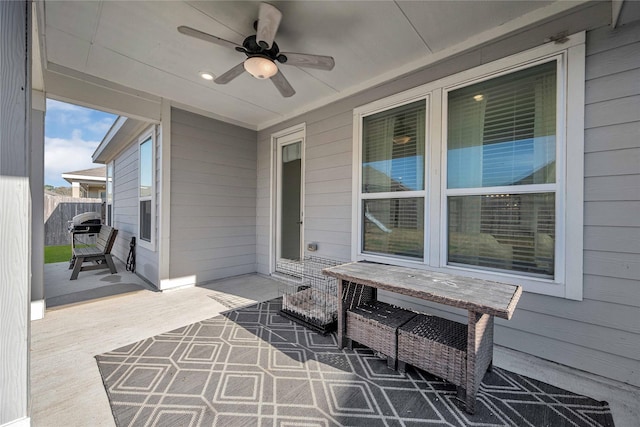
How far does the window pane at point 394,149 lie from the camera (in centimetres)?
276

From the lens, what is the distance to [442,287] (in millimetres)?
1802

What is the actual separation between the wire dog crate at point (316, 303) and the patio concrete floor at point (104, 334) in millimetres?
599

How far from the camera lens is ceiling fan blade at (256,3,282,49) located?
6.18 ft

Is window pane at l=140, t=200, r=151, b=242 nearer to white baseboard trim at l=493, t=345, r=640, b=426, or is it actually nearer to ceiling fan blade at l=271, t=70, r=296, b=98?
ceiling fan blade at l=271, t=70, r=296, b=98

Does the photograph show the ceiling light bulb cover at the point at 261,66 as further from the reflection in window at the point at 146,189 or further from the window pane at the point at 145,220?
the window pane at the point at 145,220

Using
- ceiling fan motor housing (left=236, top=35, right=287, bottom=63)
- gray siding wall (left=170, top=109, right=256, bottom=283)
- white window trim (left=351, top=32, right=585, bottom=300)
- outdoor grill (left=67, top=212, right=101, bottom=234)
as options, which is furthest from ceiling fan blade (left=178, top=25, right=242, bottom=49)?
outdoor grill (left=67, top=212, right=101, bottom=234)

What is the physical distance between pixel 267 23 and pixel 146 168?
3.56 meters

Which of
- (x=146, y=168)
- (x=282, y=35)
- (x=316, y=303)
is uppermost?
(x=282, y=35)

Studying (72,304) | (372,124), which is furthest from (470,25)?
(72,304)

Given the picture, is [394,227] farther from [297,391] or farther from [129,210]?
[129,210]

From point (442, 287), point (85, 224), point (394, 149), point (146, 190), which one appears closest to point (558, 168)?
point (442, 287)

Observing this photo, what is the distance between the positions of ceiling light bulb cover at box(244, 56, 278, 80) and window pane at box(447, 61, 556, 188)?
1.69m

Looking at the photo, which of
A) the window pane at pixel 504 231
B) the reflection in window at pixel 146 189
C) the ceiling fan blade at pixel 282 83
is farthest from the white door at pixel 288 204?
the window pane at pixel 504 231

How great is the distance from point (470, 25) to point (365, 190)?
5.78 feet
